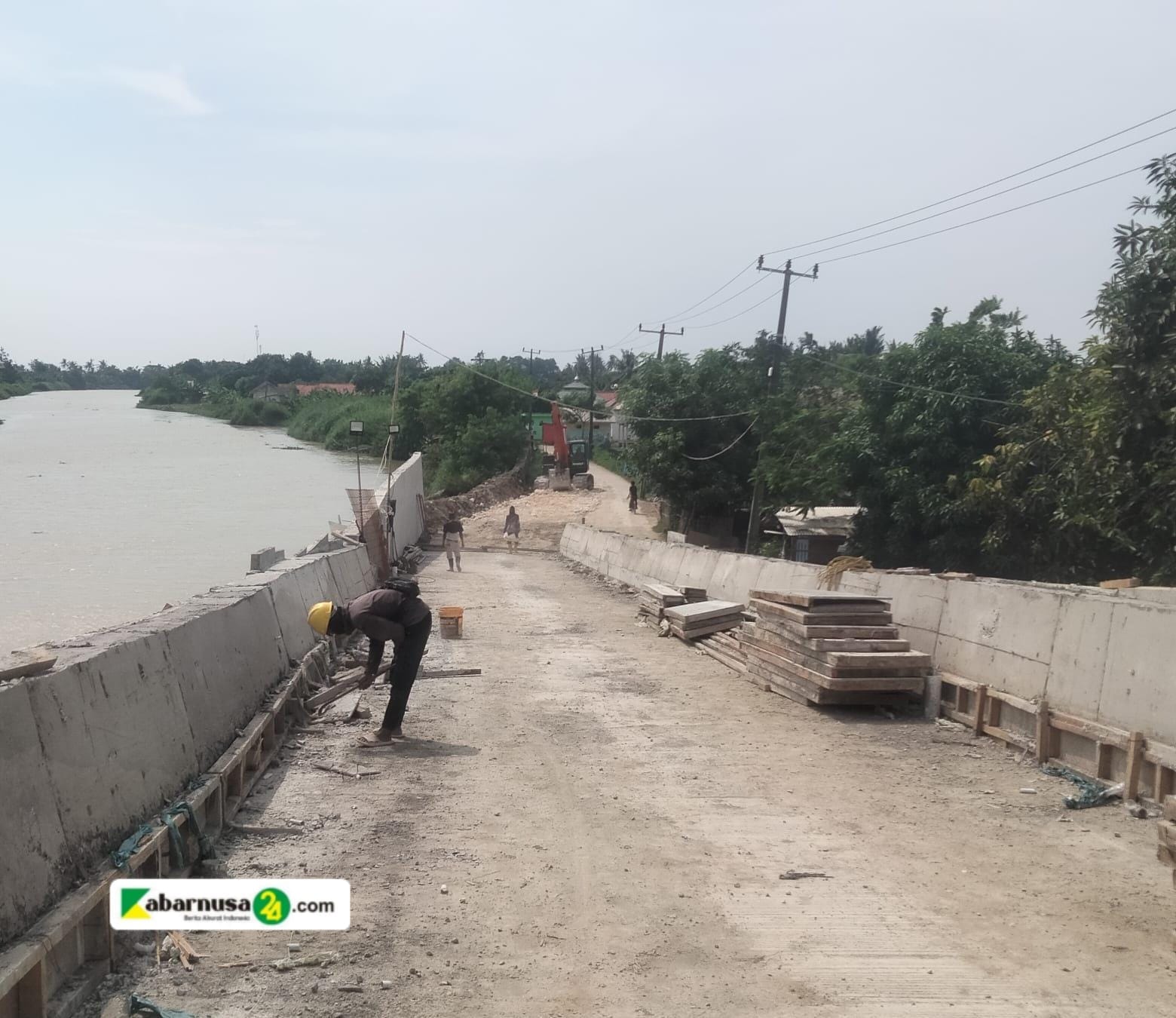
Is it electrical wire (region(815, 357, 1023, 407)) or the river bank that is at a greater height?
electrical wire (region(815, 357, 1023, 407))

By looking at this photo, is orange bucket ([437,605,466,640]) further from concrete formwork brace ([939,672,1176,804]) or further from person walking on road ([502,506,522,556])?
person walking on road ([502,506,522,556])

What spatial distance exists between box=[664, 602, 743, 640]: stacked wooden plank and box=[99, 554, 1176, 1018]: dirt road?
472 centimetres

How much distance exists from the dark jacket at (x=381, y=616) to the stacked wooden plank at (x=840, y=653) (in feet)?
13.3

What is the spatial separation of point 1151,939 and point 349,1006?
3905mm

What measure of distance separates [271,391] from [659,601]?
142815mm

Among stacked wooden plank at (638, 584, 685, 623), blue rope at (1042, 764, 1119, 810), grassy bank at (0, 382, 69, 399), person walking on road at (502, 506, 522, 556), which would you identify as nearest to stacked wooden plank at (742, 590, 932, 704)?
blue rope at (1042, 764, 1119, 810)

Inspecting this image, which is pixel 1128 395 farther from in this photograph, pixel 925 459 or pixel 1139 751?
pixel 925 459

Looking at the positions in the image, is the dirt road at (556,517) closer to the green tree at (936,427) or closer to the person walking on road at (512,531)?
the person walking on road at (512,531)

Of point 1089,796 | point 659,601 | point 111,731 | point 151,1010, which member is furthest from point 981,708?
point 659,601

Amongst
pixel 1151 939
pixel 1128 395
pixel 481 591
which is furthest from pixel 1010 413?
pixel 1151 939

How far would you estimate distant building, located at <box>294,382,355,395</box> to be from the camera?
130m

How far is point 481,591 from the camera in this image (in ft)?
75.9

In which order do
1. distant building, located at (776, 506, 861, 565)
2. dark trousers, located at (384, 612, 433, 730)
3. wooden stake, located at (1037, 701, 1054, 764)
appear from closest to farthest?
wooden stake, located at (1037, 701, 1054, 764) → dark trousers, located at (384, 612, 433, 730) → distant building, located at (776, 506, 861, 565)

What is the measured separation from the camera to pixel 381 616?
8883mm
